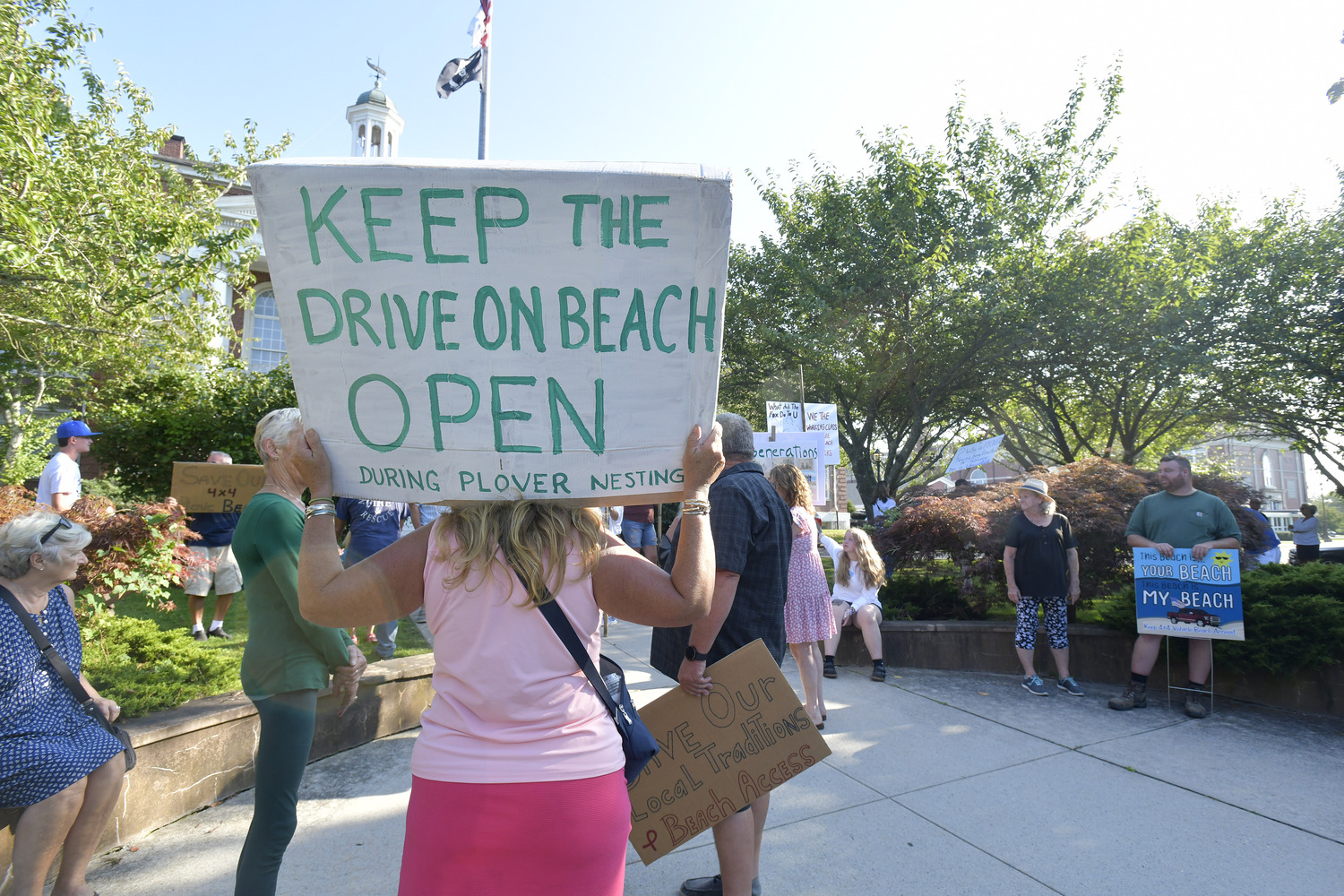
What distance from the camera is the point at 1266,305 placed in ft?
48.9

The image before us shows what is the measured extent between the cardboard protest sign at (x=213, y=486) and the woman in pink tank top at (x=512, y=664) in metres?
5.46

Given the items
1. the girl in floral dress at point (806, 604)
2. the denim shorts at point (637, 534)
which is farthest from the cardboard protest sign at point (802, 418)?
the girl in floral dress at point (806, 604)

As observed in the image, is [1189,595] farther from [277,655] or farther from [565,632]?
[277,655]

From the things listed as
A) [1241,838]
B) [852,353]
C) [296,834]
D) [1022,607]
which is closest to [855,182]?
[852,353]

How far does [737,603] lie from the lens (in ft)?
9.61

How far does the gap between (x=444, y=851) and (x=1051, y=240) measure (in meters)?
17.7

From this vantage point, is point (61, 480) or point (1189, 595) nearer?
point (1189, 595)

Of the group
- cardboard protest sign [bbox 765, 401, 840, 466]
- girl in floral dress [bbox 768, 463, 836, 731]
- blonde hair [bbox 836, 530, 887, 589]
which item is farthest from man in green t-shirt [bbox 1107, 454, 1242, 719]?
cardboard protest sign [bbox 765, 401, 840, 466]

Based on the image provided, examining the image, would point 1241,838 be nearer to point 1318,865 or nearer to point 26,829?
point 1318,865

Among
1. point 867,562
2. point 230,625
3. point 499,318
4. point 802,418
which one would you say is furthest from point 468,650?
point 802,418

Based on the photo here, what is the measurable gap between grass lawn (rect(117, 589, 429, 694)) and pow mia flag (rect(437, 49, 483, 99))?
7.39 metres

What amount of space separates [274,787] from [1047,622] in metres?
5.82

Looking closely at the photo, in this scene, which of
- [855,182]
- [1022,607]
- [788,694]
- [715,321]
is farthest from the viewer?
[855,182]

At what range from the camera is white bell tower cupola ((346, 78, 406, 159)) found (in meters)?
41.9
